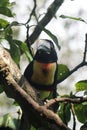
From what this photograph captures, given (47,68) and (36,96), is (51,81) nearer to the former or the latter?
(47,68)

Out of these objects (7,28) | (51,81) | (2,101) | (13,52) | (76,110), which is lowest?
(2,101)

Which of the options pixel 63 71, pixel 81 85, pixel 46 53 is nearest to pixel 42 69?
pixel 46 53

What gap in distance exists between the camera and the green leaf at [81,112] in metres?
1.39

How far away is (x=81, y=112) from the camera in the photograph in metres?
1.40

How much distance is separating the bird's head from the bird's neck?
3 cm

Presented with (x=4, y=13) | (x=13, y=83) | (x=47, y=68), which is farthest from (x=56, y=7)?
(x=13, y=83)

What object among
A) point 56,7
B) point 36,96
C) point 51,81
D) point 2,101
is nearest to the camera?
point 36,96

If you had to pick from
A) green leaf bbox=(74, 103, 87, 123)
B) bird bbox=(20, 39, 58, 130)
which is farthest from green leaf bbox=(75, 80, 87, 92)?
bird bbox=(20, 39, 58, 130)

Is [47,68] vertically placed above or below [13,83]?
below

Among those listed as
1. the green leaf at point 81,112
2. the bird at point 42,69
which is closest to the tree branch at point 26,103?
the green leaf at point 81,112

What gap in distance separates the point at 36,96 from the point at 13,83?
0.19 m

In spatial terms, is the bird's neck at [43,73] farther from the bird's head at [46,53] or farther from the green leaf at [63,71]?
the green leaf at [63,71]

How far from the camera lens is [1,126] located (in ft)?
3.99

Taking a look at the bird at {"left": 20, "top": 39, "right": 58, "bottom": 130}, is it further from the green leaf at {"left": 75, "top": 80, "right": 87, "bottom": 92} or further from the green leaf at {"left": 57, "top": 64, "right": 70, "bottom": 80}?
the green leaf at {"left": 75, "top": 80, "right": 87, "bottom": 92}
